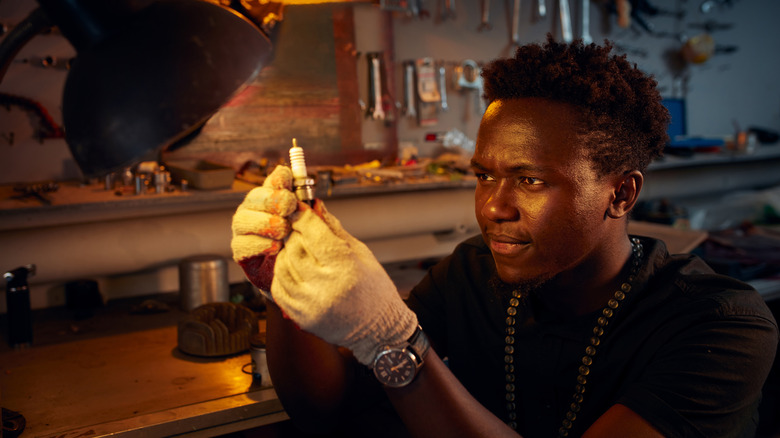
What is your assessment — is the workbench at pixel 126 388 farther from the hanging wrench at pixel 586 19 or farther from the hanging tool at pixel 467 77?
the hanging wrench at pixel 586 19

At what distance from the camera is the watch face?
1.00 meters

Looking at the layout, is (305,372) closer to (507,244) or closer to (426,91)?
(507,244)

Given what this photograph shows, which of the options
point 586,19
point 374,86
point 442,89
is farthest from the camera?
point 586,19

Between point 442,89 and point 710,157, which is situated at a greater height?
point 442,89

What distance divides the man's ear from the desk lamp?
2.54 feet

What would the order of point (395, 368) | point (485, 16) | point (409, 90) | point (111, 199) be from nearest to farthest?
point (395, 368), point (111, 199), point (409, 90), point (485, 16)

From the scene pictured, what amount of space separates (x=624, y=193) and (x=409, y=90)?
7.01ft

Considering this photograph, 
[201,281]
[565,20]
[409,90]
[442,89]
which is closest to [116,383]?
[201,281]

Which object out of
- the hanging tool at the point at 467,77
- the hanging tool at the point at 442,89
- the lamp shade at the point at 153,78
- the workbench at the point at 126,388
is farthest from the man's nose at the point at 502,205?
the hanging tool at the point at 467,77

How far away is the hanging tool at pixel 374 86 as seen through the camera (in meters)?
3.12

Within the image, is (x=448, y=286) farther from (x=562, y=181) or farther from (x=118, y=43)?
(x=118, y=43)

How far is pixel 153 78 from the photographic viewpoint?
0.88m

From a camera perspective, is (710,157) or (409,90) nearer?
(409,90)

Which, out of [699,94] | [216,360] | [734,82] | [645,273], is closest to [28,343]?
[216,360]
